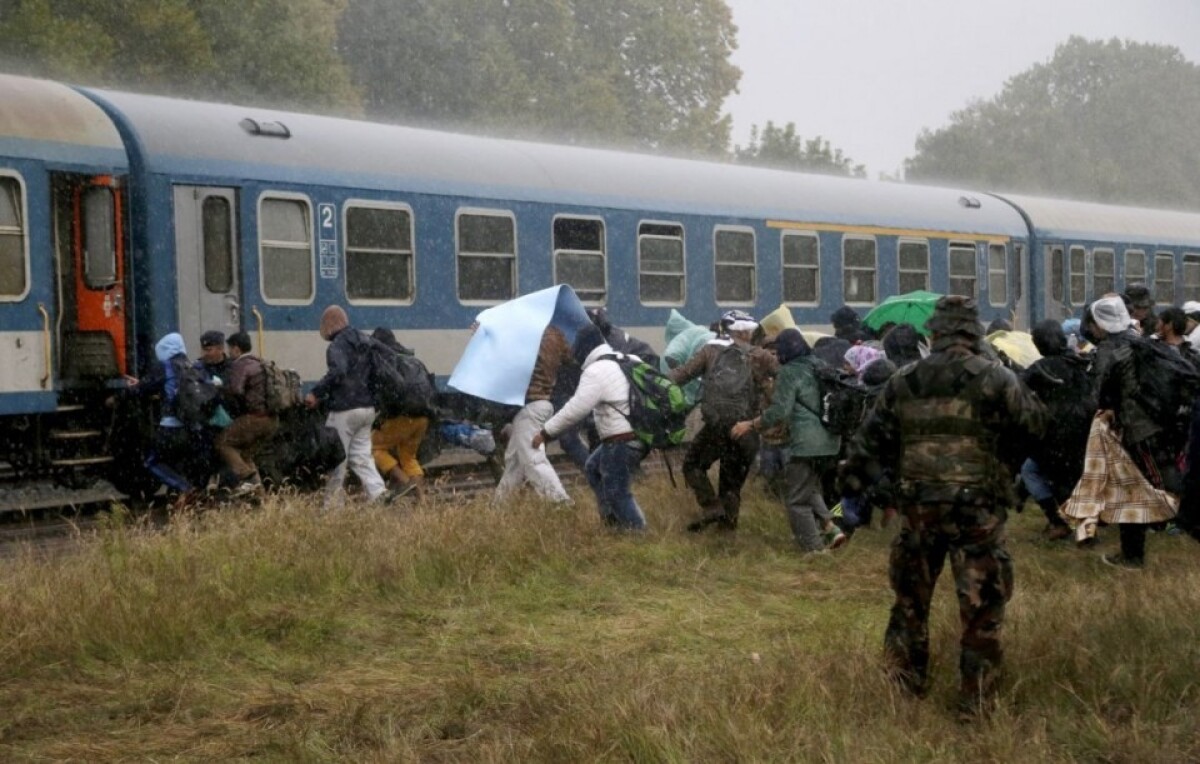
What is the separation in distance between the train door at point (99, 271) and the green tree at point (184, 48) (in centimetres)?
1332

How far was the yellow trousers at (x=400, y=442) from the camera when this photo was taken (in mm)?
13008

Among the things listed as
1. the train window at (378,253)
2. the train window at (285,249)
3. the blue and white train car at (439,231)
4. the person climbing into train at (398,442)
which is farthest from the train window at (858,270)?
the person climbing into train at (398,442)

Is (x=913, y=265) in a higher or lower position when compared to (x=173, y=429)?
higher

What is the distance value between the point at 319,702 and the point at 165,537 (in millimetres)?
2905

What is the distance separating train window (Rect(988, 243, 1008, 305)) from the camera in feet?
78.7

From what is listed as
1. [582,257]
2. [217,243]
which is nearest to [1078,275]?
[582,257]

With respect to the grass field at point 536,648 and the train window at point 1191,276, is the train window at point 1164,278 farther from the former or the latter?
the grass field at point 536,648

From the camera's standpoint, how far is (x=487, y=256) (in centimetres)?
1628

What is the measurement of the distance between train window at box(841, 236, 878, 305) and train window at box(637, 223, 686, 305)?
3.18 m

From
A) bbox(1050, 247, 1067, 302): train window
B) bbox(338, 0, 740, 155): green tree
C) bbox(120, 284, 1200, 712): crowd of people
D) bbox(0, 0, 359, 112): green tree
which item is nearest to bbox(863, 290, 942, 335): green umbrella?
bbox(120, 284, 1200, 712): crowd of people

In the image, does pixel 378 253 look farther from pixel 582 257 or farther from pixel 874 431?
pixel 874 431

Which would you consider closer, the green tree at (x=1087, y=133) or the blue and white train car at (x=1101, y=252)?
the blue and white train car at (x=1101, y=252)

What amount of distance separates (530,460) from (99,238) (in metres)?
4.15

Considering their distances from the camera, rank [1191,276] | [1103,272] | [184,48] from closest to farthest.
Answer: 1. [1103,272]
2. [1191,276]
3. [184,48]
